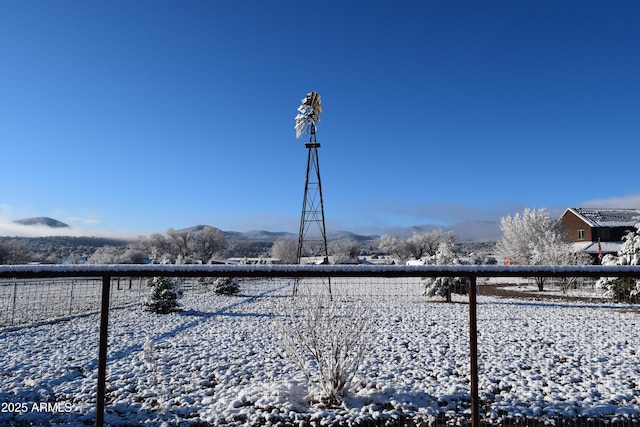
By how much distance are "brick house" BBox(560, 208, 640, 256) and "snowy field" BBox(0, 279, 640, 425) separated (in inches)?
1344

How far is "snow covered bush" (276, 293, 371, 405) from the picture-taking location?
415 cm

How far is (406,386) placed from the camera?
15.4 ft

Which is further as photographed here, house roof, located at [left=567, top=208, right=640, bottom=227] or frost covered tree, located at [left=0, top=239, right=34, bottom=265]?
frost covered tree, located at [left=0, top=239, right=34, bottom=265]

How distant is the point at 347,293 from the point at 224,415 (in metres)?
1.74

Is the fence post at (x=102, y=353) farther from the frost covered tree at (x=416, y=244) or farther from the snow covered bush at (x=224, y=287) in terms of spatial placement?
the frost covered tree at (x=416, y=244)

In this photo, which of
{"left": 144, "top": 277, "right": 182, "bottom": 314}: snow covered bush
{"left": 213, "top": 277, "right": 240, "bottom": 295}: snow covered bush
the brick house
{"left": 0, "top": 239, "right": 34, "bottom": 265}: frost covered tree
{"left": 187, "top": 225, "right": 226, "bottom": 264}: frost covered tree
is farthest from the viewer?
{"left": 187, "top": 225, "right": 226, "bottom": 264}: frost covered tree

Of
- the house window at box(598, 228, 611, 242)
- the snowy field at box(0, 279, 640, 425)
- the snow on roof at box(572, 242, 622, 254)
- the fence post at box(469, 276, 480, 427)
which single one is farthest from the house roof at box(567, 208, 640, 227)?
the fence post at box(469, 276, 480, 427)

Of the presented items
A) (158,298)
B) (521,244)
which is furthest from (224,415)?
(521,244)

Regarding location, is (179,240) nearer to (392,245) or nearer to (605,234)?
(392,245)

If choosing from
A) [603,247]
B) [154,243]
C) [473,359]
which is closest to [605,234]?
[603,247]

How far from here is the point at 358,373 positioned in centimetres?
514

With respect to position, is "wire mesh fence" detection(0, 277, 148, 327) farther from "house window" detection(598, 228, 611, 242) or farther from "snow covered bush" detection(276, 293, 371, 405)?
"house window" detection(598, 228, 611, 242)

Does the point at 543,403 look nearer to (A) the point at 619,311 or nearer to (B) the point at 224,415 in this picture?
(A) the point at 619,311

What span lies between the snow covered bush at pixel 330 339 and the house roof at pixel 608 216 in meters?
40.5
